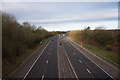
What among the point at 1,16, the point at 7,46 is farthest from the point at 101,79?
the point at 1,16

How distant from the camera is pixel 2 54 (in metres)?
14.8

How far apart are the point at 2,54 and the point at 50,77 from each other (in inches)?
339

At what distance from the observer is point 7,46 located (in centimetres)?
1420

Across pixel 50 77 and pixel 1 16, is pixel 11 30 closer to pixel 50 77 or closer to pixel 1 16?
pixel 1 16

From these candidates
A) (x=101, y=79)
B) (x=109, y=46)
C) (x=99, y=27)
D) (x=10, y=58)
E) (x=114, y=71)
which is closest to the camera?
(x=101, y=79)

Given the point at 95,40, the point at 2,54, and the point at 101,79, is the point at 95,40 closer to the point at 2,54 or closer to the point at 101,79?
the point at 101,79

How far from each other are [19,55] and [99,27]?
27.6 metres

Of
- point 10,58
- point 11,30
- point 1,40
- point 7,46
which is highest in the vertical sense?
point 11,30

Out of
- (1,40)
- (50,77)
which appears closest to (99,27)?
(50,77)

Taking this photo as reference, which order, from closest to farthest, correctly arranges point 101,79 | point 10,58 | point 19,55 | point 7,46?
point 101,79 → point 7,46 → point 10,58 → point 19,55

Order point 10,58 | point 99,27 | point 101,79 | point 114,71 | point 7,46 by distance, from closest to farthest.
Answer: point 101,79, point 114,71, point 7,46, point 10,58, point 99,27

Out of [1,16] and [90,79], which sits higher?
[1,16]

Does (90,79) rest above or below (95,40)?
below

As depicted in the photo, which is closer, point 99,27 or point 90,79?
point 90,79
